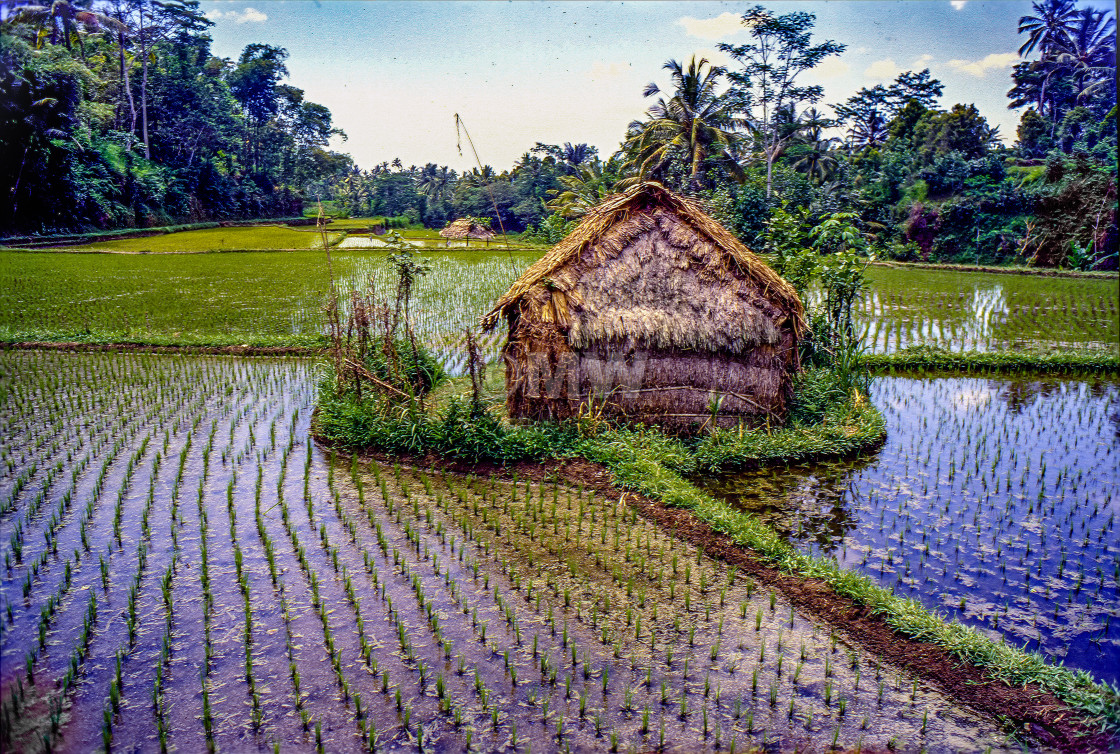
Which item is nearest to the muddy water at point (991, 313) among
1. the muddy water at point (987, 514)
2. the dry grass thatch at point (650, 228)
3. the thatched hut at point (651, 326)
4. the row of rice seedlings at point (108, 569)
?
the muddy water at point (987, 514)

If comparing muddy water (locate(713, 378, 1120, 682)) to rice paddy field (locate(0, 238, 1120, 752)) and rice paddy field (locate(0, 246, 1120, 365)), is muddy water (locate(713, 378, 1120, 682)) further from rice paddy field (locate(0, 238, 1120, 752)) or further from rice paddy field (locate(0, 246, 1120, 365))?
rice paddy field (locate(0, 246, 1120, 365))

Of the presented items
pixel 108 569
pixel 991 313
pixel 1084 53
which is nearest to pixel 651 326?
pixel 108 569

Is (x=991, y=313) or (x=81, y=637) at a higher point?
(x=991, y=313)

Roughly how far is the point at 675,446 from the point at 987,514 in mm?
2833

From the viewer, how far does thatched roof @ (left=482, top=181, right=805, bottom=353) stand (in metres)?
7.46

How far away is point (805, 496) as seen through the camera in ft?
21.1

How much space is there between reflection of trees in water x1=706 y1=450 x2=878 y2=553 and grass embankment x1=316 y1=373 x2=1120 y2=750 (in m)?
0.19

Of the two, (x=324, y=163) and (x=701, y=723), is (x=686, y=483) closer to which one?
(x=701, y=723)

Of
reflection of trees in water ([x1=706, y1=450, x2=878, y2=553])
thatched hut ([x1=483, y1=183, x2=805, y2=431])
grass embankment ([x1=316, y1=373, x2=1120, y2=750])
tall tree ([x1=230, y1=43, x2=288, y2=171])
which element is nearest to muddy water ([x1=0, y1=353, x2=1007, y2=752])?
grass embankment ([x1=316, y1=373, x2=1120, y2=750])

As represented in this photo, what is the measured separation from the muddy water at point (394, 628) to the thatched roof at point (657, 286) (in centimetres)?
203

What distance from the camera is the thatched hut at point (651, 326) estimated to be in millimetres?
7453

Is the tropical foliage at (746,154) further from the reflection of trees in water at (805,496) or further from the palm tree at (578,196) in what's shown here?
the reflection of trees in water at (805,496)

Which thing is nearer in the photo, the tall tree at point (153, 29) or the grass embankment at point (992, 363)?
the grass embankment at point (992, 363)

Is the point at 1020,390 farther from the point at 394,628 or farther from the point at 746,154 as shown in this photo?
the point at 746,154
